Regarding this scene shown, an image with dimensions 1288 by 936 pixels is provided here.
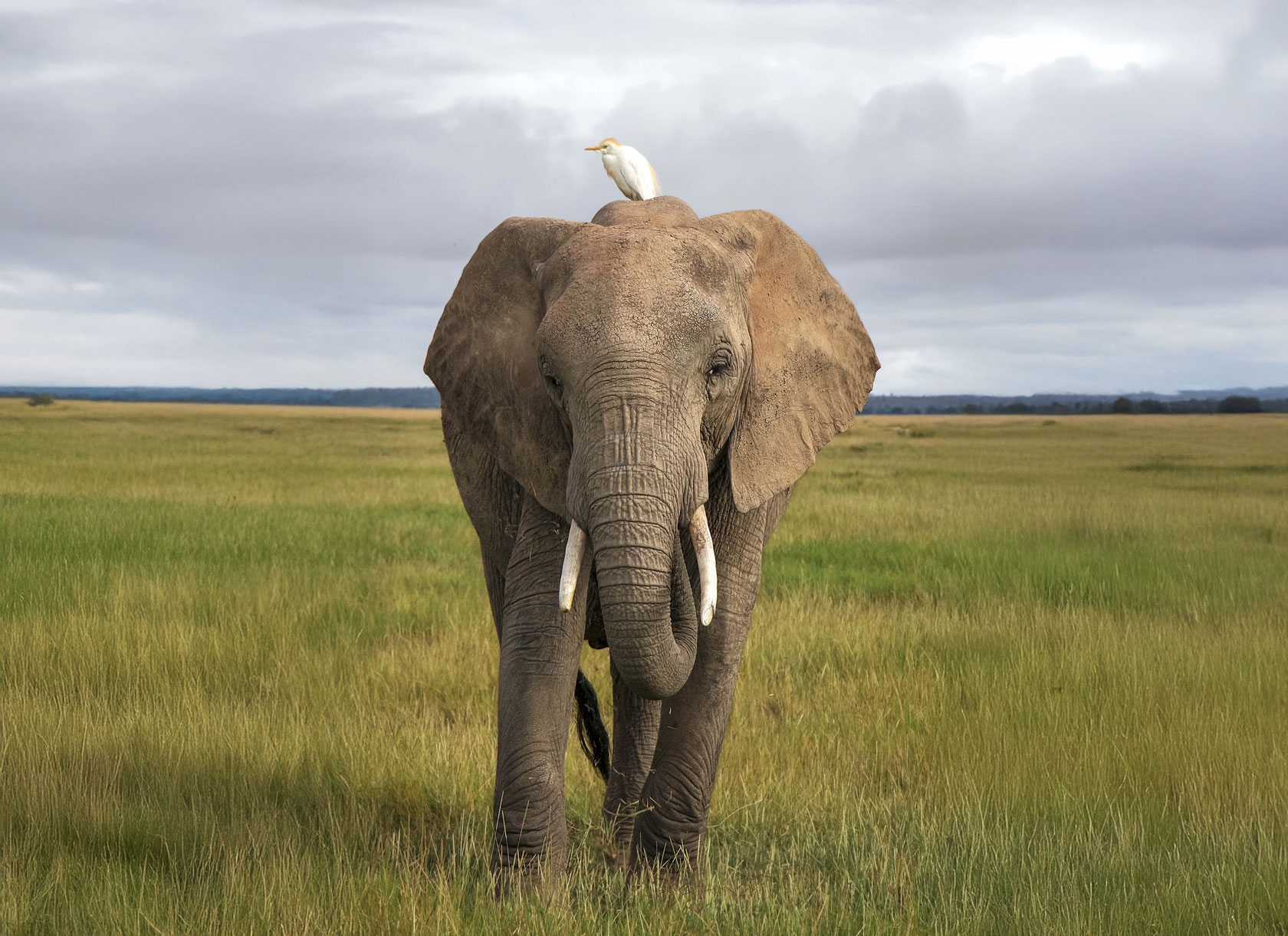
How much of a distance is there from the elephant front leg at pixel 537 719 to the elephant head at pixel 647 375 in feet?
1.08

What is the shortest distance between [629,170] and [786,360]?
252 cm

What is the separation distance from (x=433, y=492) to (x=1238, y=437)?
120 ft

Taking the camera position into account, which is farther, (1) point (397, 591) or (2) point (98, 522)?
(2) point (98, 522)

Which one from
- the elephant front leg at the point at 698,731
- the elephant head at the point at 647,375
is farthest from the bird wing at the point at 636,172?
the elephant front leg at the point at 698,731

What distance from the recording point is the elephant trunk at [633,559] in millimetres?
3637

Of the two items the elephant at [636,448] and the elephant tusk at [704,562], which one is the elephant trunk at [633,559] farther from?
the elephant tusk at [704,562]

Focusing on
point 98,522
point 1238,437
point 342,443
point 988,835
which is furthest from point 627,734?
point 1238,437

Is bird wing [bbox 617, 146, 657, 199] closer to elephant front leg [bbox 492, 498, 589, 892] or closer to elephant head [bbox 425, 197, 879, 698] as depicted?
elephant head [bbox 425, 197, 879, 698]

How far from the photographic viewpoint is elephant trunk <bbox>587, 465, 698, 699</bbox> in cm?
364

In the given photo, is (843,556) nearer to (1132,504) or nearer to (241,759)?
(1132,504)

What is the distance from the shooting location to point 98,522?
1479 cm

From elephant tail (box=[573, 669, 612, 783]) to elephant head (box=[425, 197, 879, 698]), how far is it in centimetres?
162

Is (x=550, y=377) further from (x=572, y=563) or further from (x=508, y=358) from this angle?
(x=572, y=563)

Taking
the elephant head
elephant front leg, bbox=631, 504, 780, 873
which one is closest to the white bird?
the elephant head
